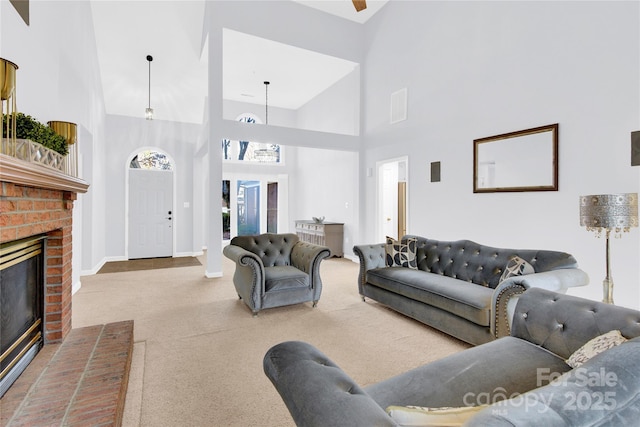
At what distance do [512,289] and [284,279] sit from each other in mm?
2168

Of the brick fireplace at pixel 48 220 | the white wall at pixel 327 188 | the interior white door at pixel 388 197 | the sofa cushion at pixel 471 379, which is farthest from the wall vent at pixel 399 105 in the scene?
the brick fireplace at pixel 48 220

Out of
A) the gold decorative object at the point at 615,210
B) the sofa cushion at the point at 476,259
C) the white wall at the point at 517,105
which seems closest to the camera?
the gold decorative object at the point at 615,210

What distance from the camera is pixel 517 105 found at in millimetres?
3760

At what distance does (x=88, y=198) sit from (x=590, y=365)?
6.02 metres

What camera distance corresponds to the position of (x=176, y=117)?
23.2ft

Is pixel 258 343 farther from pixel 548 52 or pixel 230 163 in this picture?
pixel 230 163

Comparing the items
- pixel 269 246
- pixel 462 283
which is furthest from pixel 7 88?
pixel 462 283

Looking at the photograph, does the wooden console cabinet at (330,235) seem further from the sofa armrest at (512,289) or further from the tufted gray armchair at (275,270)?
the sofa armrest at (512,289)

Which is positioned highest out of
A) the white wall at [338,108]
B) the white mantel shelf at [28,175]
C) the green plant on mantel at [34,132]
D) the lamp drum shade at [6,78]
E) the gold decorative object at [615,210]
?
the white wall at [338,108]

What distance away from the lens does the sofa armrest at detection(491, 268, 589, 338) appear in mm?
2336

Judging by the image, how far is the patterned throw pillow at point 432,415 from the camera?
820 millimetres

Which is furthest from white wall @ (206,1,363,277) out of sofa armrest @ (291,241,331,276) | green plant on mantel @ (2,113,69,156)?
green plant on mantel @ (2,113,69,156)

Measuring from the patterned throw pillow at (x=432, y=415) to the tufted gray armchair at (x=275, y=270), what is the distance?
2.60m

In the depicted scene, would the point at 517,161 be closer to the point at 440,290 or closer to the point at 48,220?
the point at 440,290
